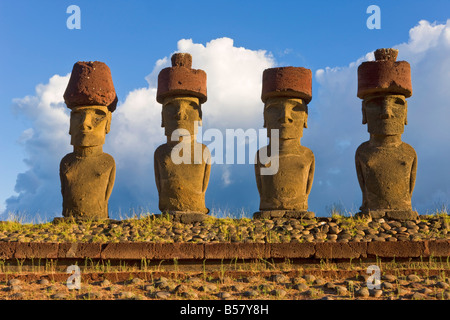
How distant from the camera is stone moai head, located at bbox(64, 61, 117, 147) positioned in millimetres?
11555

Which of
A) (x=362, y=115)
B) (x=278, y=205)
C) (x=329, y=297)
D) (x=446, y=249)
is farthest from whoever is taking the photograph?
(x=362, y=115)

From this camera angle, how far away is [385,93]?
11367mm

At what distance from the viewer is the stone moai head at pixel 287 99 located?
36.7 ft

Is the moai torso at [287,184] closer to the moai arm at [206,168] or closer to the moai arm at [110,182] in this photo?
the moai arm at [206,168]

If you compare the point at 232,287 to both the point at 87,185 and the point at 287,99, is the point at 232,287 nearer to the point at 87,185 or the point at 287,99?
the point at 87,185

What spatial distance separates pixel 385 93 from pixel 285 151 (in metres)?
2.36

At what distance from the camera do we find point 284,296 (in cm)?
664

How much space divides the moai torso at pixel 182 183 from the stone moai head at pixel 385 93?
3427mm

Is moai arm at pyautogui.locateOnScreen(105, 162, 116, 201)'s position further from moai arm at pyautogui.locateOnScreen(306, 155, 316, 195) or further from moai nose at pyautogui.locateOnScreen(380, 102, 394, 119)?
moai nose at pyautogui.locateOnScreen(380, 102, 394, 119)

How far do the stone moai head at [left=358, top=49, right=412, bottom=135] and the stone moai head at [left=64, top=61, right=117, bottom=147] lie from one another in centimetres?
525

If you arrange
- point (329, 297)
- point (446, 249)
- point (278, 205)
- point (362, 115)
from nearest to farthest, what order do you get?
point (329, 297) < point (446, 249) < point (278, 205) < point (362, 115)

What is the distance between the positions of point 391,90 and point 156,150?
486cm

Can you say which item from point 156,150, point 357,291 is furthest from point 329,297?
point 156,150

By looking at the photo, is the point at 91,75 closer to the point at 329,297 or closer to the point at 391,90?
the point at 391,90
